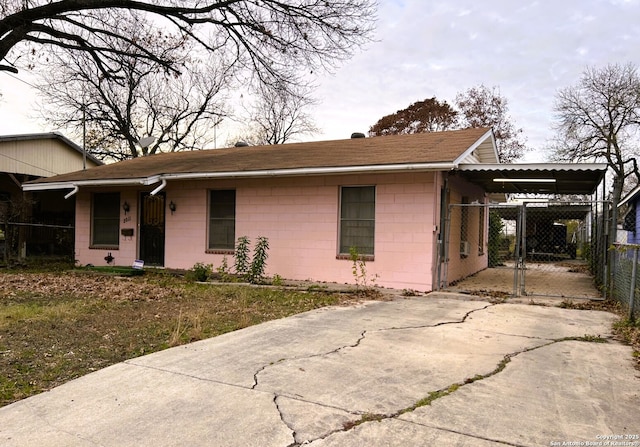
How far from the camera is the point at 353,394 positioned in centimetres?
357

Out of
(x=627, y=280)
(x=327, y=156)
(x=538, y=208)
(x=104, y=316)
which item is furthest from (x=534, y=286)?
(x=104, y=316)

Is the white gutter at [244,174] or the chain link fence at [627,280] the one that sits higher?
the white gutter at [244,174]

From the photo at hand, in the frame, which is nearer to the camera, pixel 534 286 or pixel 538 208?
pixel 534 286

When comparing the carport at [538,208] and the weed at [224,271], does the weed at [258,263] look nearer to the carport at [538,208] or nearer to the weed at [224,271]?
the weed at [224,271]

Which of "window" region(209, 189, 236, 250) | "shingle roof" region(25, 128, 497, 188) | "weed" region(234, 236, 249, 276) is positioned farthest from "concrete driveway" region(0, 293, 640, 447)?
"window" region(209, 189, 236, 250)

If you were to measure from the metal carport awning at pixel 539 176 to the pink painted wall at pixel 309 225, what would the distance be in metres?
1.30

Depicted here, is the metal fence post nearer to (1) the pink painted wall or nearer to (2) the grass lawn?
(1) the pink painted wall

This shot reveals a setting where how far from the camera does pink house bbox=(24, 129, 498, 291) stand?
9344 millimetres

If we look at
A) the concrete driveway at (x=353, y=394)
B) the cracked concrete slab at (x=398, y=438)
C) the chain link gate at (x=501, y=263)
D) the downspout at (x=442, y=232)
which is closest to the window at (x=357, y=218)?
the downspout at (x=442, y=232)

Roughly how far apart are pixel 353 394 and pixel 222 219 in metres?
8.79

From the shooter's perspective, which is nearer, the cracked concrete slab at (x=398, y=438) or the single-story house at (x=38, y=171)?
the cracked concrete slab at (x=398, y=438)

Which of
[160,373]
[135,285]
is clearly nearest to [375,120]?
[135,285]

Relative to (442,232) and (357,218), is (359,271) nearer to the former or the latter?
(357,218)

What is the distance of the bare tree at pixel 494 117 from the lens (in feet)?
94.1
